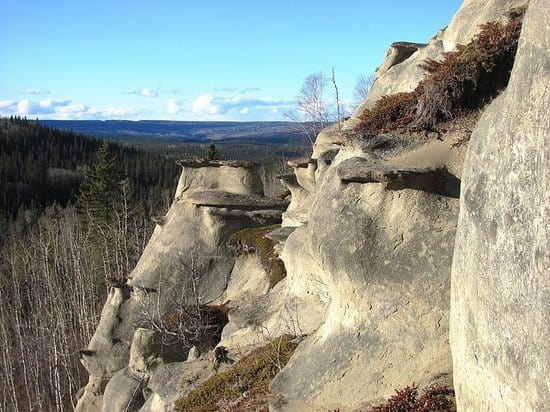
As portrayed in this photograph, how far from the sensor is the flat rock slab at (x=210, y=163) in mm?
22906

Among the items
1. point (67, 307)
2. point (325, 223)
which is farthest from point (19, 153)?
point (325, 223)

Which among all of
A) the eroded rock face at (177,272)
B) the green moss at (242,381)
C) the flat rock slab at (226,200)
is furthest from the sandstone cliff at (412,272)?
the flat rock slab at (226,200)

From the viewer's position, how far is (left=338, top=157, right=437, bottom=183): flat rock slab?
8.54 metres

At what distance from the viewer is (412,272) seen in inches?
337

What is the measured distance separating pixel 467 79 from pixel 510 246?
4.78 m

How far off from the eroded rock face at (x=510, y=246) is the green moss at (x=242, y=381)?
186 inches

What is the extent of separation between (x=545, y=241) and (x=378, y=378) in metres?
4.27

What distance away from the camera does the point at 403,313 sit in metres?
8.61

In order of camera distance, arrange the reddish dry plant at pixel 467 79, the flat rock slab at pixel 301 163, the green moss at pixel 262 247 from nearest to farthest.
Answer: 1. the reddish dry plant at pixel 467 79
2. the green moss at pixel 262 247
3. the flat rock slab at pixel 301 163

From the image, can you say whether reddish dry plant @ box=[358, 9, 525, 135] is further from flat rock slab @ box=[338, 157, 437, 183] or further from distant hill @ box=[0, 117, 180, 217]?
distant hill @ box=[0, 117, 180, 217]

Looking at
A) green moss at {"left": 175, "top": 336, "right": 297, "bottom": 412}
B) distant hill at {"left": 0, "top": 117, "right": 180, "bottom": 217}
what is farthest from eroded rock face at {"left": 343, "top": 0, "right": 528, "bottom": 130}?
distant hill at {"left": 0, "top": 117, "right": 180, "bottom": 217}

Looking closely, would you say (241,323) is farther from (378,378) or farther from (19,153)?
(19,153)

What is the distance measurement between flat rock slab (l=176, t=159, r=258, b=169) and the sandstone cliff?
168 inches

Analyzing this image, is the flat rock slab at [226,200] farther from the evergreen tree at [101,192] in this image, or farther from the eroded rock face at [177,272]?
the evergreen tree at [101,192]
